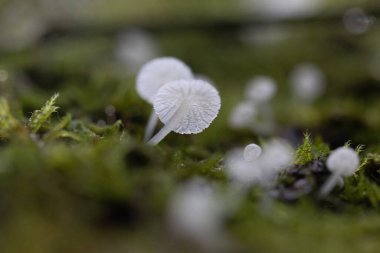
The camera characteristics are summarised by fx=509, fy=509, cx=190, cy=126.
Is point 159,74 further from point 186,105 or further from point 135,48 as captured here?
point 135,48

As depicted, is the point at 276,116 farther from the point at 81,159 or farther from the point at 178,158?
the point at 81,159

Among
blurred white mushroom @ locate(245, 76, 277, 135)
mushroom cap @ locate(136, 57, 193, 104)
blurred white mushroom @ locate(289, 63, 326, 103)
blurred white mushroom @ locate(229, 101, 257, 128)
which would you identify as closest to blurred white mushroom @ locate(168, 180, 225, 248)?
mushroom cap @ locate(136, 57, 193, 104)

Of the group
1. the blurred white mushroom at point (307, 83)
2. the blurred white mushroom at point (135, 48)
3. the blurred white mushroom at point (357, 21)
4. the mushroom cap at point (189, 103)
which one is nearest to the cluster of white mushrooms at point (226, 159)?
the mushroom cap at point (189, 103)

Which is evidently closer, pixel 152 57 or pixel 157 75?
pixel 157 75

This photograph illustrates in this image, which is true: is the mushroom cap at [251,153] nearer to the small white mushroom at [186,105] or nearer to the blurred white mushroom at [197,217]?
the small white mushroom at [186,105]

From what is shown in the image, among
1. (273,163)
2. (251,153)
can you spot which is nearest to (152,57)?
(251,153)

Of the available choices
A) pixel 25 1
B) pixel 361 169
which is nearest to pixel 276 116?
pixel 361 169

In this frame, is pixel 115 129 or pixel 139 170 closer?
pixel 139 170
